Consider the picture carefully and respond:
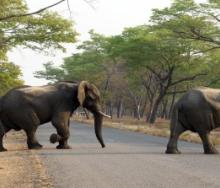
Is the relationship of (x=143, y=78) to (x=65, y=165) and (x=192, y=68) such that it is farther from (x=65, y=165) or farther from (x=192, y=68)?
(x=65, y=165)

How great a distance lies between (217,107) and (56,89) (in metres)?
5.94

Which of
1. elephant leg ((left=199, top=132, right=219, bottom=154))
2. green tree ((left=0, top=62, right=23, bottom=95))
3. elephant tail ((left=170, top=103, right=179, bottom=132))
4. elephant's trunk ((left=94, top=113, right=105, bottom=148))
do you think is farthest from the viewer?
green tree ((left=0, top=62, right=23, bottom=95))

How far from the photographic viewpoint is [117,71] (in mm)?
73938

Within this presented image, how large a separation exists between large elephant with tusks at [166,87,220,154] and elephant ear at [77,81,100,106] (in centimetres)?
334

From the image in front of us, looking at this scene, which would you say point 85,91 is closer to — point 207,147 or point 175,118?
point 175,118

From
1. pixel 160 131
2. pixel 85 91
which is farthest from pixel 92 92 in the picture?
pixel 160 131

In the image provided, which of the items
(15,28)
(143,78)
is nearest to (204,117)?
(15,28)

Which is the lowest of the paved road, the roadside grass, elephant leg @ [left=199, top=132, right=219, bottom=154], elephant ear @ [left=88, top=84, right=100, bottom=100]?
the roadside grass

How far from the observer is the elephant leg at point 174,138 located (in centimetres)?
1706

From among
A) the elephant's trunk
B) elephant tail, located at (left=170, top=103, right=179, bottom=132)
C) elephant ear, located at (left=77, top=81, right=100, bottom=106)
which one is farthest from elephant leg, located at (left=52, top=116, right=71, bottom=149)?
elephant tail, located at (left=170, top=103, right=179, bottom=132)

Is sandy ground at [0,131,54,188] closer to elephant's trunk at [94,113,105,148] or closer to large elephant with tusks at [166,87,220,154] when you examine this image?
elephant's trunk at [94,113,105,148]

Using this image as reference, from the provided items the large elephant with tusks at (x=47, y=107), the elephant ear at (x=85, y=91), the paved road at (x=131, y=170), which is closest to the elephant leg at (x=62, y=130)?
the large elephant with tusks at (x=47, y=107)

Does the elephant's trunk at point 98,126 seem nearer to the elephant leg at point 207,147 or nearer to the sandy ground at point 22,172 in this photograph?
the sandy ground at point 22,172

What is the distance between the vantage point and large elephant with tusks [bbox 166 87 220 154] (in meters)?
17.6
